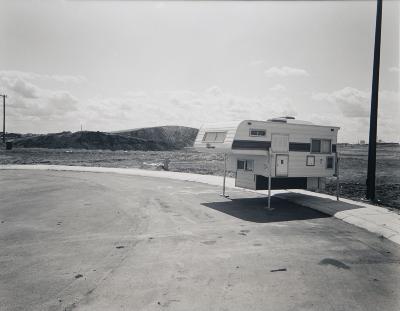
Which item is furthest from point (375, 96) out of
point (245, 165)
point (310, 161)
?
point (245, 165)

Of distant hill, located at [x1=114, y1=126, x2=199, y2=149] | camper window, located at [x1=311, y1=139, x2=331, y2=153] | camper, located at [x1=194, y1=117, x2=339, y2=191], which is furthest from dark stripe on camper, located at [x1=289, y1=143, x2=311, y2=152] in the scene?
distant hill, located at [x1=114, y1=126, x2=199, y2=149]

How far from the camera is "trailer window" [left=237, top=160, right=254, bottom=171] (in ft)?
45.1

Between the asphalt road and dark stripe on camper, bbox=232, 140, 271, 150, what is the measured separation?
2.30 m

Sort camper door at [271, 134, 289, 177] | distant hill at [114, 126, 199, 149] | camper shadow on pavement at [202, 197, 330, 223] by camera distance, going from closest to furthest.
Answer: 1. camper shadow on pavement at [202, 197, 330, 223]
2. camper door at [271, 134, 289, 177]
3. distant hill at [114, 126, 199, 149]

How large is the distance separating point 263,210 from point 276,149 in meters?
2.42

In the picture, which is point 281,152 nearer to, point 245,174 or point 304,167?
point 304,167

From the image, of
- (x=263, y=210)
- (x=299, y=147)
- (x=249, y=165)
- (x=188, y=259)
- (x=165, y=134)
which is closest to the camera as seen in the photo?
(x=188, y=259)

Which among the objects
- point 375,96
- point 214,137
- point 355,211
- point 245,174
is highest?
point 375,96

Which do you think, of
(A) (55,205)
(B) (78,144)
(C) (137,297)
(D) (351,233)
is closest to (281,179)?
(D) (351,233)

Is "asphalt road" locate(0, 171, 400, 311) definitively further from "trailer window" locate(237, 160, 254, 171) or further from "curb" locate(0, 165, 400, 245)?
"trailer window" locate(237, 160, 254, 171)

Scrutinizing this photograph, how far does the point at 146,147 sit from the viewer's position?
9175cm

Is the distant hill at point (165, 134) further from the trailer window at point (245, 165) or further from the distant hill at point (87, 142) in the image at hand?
the trailer window at point (245, 165)

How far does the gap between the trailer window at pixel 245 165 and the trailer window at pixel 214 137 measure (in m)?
1.69

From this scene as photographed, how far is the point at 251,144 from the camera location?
12.4 metres
